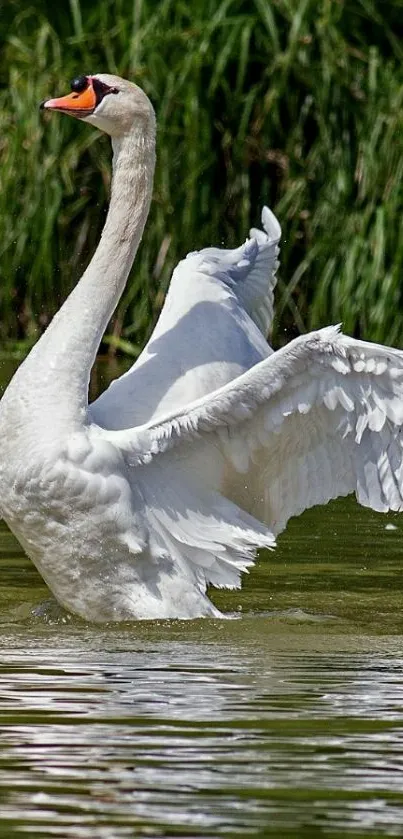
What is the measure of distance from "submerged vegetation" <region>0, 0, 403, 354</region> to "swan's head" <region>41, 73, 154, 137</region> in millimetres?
4782

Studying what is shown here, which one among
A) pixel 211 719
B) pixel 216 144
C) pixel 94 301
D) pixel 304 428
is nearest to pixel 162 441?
pixel 304 428

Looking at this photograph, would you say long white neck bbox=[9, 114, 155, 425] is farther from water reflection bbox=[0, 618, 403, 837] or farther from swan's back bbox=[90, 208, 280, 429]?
water reflection bbox=[0, 618, 403, 837]

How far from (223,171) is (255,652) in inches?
270

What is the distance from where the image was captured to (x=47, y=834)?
10.9ft

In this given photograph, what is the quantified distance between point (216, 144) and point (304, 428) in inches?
246

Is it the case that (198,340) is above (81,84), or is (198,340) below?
below

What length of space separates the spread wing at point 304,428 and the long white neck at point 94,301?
0.21 metres

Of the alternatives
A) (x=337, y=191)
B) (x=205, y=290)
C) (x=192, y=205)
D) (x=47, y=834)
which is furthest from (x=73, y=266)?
(x=47, y=834)

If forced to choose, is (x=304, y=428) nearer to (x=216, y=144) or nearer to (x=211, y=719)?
(x=211, y=719)

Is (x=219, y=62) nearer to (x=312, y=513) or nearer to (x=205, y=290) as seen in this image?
(x=312, y=513)

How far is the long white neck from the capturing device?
5680 mm

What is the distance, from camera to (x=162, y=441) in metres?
5.60

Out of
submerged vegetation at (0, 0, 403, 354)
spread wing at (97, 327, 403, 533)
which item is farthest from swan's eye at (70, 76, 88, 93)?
submerged vegetation at (0, 0, 403, 354)

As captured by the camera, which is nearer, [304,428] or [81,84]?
[304,428]
